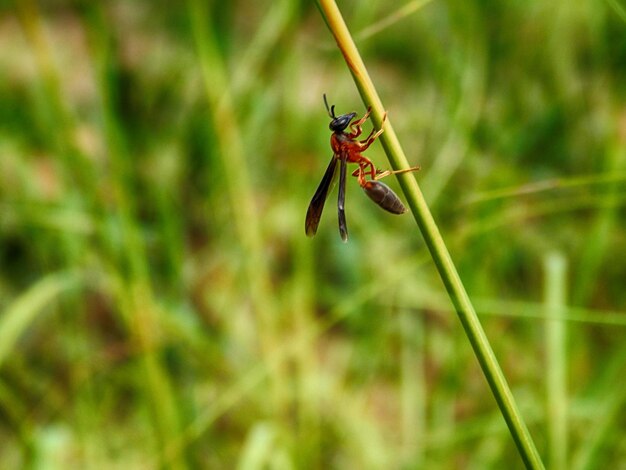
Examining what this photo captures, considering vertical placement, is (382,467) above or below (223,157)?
below

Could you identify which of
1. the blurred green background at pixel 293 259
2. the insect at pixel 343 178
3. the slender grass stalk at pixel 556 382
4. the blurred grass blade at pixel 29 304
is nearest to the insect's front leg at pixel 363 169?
the insect at pixel 343 178

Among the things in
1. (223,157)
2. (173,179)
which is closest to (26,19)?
(223,157)

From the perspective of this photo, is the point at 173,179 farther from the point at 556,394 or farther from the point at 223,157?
the point at 556,394

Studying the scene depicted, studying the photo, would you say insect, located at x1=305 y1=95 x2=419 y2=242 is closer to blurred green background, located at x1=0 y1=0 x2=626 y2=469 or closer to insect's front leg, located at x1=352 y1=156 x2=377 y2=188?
insect's front leg, located at x1=352 y1=156 x2=377 y2=188

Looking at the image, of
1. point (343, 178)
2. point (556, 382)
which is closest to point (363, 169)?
point (343, 178)

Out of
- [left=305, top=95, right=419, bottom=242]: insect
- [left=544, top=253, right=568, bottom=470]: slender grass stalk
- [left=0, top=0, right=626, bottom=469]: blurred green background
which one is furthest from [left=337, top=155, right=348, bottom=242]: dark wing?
[left=544, top=253, right=568, bottom=470]: slender grass stalk

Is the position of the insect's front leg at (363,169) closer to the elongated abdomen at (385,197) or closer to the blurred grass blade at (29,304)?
the elongated abdomen at (385,197)
